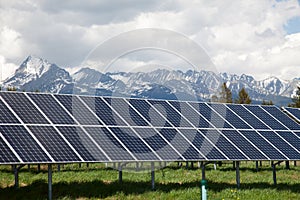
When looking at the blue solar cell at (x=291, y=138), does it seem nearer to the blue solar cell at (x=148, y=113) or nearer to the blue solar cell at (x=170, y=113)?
the blue solar cell at (x=170, y=113)

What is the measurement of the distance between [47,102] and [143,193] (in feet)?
21.5

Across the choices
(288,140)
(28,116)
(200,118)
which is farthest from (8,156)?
(288,140)

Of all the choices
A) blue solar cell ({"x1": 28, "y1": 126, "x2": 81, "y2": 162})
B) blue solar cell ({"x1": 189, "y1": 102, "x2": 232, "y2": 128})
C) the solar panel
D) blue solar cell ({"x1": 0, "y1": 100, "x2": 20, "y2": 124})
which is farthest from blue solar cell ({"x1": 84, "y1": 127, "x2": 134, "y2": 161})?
the solar panel

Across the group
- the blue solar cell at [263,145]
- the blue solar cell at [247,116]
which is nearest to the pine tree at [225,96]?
the blue solar cell at [247,116]

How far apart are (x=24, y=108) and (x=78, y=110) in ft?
9.14

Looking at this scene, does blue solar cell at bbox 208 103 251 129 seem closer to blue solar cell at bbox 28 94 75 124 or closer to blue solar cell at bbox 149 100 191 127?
blue solar cell at bbox 149 100 191 127

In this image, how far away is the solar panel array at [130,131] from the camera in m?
20.6

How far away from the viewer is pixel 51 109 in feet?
76.5

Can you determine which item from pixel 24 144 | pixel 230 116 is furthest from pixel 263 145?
pixel 24 144

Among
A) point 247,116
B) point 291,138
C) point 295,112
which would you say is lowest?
point 291,138

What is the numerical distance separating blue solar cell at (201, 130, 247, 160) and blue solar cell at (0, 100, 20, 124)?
1005 cm

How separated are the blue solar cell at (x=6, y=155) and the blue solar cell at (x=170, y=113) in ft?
32.1

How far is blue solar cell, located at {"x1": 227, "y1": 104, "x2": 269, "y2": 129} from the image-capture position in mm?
29381

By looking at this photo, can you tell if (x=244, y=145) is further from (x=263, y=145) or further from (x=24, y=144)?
(x=24, y=144)
